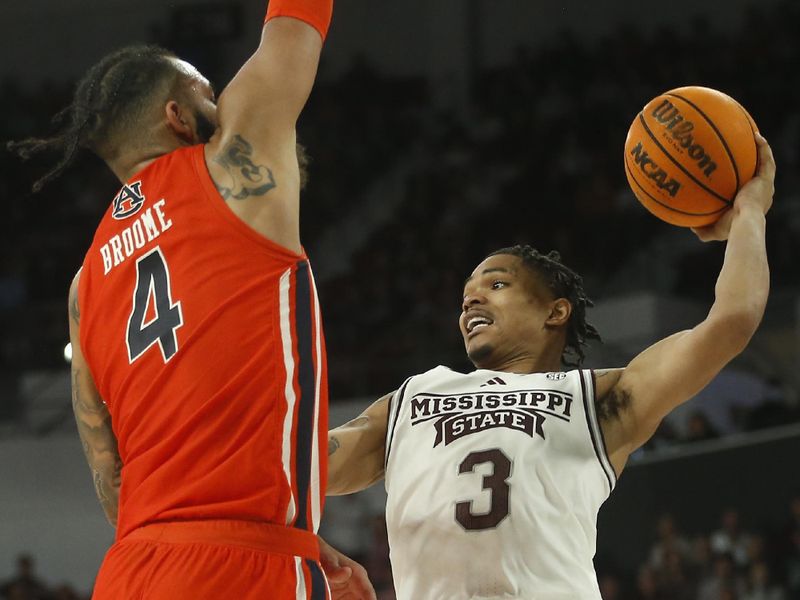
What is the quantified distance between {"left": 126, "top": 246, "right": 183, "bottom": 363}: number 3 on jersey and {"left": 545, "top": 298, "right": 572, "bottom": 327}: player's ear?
1.73m

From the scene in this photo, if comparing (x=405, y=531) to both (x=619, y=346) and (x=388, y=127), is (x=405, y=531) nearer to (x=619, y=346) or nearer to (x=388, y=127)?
(x=619, y=346)

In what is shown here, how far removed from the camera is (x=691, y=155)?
12.0ft

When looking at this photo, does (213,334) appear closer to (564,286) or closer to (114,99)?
(114,99)

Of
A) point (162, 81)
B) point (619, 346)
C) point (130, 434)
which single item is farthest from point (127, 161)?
point (619, 346)

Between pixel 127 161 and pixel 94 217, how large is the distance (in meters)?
13.4

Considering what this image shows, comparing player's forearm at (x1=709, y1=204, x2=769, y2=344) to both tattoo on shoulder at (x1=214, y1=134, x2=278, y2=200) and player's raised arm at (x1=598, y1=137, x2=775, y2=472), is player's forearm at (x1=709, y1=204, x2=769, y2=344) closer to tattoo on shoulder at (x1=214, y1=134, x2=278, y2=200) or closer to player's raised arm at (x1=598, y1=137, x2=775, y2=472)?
player's raised arm at (x1=598, y1=137, x2=775, y2=472)

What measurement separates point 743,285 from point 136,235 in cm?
151

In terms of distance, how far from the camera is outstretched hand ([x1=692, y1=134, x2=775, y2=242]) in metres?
3.44

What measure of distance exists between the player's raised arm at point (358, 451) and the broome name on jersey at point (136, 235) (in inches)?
44.7

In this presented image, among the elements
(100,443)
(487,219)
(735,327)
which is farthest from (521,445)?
(487,219)

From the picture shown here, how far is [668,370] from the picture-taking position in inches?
135

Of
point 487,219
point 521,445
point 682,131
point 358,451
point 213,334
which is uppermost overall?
point 682,131

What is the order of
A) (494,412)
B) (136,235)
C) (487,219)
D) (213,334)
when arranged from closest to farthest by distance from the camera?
(213,334)
(136,235)
(494,412)
(487,219)

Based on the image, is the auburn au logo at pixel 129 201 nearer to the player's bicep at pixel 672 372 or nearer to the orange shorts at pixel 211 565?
the orange shorts at pixel 211 565
